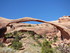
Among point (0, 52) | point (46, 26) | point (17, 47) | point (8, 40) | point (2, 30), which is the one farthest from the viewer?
point (46, 26)

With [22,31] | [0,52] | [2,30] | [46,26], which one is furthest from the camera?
[46,26]

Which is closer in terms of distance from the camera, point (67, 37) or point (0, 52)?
point (0, 52)

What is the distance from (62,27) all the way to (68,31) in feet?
4.17

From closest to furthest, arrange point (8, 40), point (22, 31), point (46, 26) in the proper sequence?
point (8, 40) < point (22, 31) < point (46, 26)

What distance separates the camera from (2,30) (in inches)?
960

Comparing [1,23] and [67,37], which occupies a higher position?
[1,23]

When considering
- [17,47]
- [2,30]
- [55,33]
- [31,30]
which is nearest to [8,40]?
[2,30]

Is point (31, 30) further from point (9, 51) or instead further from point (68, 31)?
point (9, 51)

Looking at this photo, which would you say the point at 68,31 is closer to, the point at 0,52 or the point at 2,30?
the point at 2,30

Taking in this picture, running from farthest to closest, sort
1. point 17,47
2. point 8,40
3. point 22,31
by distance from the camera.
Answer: point 22,31 < point 8,40 < point 17,47

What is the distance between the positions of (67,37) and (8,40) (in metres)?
9.44

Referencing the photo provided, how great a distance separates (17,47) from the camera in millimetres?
19344

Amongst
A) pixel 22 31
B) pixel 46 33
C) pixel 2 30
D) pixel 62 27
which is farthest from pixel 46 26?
pixel 2 30

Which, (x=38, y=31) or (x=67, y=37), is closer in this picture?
(x=67, y=37)
